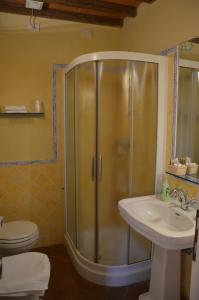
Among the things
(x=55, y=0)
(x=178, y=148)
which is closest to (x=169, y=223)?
(x=178, y=148)

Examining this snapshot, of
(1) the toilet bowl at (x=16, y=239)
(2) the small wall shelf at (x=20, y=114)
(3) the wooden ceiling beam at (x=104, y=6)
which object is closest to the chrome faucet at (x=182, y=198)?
(1) the toilet bowl at (x=16, y=239)

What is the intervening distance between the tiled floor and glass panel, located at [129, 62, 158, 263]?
25 centimetres

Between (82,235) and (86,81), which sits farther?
(82,235)

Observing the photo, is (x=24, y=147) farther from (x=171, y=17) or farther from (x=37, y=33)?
(x=171, y=17)

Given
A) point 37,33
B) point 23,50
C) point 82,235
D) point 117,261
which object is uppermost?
point 37,33

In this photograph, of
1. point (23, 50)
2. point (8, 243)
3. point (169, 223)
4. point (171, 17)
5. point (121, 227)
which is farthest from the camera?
point (23, 50)

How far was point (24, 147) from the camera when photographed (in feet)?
8.34

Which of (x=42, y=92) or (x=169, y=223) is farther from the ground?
(x=42, y=92)

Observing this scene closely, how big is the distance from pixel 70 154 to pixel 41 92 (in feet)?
2.48

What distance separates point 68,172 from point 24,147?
0.55 meters

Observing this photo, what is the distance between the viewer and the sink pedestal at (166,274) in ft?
5.53

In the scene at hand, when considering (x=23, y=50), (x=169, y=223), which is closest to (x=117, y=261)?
(x=169, y=223)

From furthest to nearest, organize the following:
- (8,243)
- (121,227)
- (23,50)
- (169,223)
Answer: (23,50), (121,227), (8,243), (169,223)

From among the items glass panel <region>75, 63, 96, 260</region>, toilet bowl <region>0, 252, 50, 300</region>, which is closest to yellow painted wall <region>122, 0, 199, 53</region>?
glass panel <region>75, 63, 96, 260</region>
